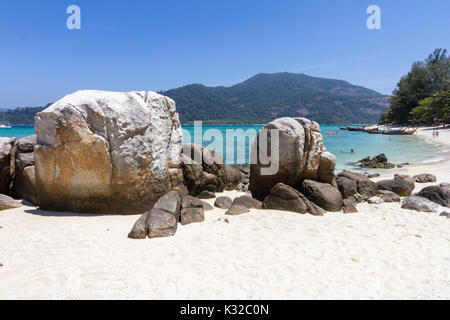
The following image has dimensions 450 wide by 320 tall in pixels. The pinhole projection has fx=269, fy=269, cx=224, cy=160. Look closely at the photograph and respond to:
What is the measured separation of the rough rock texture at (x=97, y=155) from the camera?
18.8 feet

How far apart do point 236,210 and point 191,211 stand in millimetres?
1081

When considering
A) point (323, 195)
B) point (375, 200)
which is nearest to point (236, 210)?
point (323, 195)

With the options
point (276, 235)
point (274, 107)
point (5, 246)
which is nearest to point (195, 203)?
point (276, 235)

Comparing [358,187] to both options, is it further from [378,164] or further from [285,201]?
[378,164]

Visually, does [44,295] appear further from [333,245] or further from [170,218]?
[333,245]

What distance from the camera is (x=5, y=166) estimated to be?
708cm

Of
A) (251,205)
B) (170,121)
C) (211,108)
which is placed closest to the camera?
(251,205)

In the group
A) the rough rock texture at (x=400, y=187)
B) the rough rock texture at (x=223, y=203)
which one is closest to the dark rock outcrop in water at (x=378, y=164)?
the rough rock texture at (x=400, y=187)

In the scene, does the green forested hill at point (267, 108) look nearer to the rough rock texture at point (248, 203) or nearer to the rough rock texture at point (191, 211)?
the rough rock texture at point (248, 203)

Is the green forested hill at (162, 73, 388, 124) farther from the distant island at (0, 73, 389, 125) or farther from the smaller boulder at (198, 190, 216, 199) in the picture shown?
the smaller boulder at (198, 190, 216, 199)

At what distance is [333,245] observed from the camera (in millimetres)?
4500

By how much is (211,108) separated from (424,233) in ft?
485

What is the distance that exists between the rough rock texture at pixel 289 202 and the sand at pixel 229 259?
0.43 m

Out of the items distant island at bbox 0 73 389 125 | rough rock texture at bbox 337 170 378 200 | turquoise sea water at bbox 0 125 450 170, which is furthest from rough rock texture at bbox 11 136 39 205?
distant island at bbox 0 73 389 125
